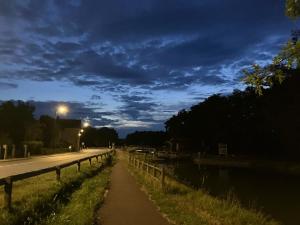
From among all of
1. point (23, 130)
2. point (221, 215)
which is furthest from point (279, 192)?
point (23, 130)

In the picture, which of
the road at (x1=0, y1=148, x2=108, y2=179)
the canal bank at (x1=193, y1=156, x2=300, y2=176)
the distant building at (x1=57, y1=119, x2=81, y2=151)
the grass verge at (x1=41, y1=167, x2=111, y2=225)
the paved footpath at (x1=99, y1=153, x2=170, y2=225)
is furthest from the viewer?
the distant building at (x1=57, y1=119, x2=81, y2=151)

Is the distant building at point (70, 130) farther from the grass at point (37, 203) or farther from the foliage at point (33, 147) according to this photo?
the grass at point (37, 203)

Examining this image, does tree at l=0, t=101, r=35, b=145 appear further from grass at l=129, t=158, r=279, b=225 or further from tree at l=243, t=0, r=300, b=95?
tree at l=243, t=0, r=300, b=95

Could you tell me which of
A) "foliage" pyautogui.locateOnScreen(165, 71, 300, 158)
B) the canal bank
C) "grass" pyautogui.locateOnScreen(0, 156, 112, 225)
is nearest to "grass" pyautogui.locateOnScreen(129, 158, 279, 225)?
"grass" pyautogui.locateOnScreen(0, 156, 112, 225)

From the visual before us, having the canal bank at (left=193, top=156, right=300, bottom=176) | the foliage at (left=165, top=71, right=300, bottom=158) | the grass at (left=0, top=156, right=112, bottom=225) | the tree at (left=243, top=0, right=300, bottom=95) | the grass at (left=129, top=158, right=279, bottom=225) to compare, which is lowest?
the grass at (left=129, top=158, right=279, bottom=225)

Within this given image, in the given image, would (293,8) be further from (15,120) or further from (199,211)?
(15,120)

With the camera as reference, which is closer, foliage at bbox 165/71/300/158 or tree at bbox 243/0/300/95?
tree at bbox 243/0/300/95

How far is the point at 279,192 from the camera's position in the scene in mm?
32438

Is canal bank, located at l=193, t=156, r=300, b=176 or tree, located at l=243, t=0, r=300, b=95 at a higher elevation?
tree, located at l=243, t=0, r=300, b=95

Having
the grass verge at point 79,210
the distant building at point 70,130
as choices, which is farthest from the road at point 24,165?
the distant building at point 70,130

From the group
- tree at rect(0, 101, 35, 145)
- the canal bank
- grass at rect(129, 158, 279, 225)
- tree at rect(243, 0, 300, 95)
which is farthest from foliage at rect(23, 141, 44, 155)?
tree at rect(243, 0, 300, 95)

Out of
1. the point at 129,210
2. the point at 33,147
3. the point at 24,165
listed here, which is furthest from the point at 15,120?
the point at 129,210

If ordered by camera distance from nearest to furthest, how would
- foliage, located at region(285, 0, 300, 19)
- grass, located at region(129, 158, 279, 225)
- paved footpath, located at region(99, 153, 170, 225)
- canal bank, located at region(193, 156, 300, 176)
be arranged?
foliage, located at region(285, 0, 300, 19)
paved footpath, located at region(99, 153, 170, 225)
grass, located at region(129, 158, 279, 225)
canal bank, located at region(193, 156, 300, 176)

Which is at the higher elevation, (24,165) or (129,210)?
(24,165)
